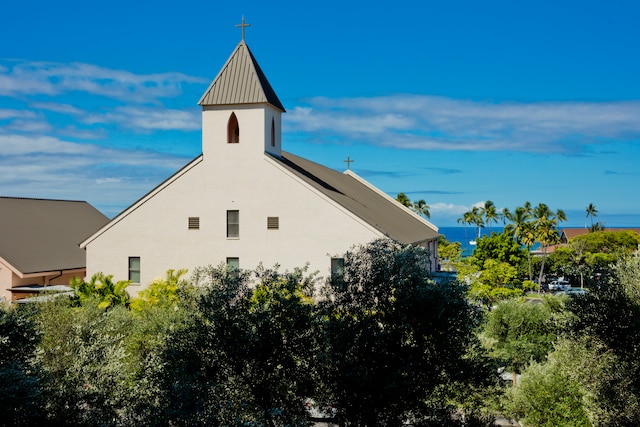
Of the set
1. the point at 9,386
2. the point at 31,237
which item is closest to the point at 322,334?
the point at 9,386

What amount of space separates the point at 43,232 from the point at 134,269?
1777 cm

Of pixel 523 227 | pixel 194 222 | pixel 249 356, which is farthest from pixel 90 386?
pixel 523 227

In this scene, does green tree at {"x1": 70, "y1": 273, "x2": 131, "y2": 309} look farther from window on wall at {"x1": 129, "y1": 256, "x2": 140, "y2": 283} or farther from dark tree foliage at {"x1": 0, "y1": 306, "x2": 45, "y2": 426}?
dark tree foliage at {"x1": 0, "y1": 306, "x2": 45, "y2": 426}

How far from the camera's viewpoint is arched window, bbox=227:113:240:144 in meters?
40.9

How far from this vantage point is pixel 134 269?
41.5m

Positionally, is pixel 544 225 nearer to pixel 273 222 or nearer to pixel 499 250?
pixel 499 250

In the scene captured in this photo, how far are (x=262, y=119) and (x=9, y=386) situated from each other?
26.6 metres

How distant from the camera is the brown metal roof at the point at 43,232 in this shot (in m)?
48.5

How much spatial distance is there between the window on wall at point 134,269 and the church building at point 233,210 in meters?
0.07

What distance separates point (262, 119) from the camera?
132 feet

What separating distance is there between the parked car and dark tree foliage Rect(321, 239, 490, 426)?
7969 cm

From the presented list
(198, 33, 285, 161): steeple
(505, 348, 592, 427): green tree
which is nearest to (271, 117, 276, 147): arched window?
(198, 33, 285, 161): steeple

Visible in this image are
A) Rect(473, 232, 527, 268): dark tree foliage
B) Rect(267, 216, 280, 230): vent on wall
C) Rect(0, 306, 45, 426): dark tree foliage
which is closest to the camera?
Rect(0, 306, 45, 426): dark tree foliage

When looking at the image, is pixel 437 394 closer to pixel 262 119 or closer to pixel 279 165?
pixel 279 165
